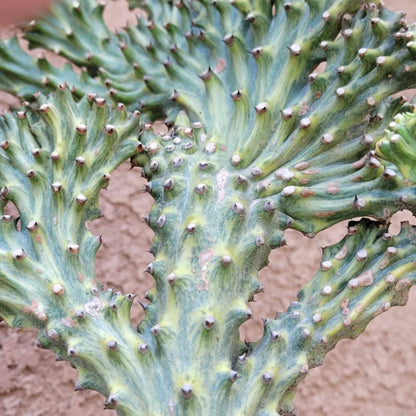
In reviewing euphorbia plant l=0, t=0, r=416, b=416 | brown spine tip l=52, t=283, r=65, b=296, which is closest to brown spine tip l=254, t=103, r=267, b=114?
euphorbia plant l=0, t=0, r=416, b=416

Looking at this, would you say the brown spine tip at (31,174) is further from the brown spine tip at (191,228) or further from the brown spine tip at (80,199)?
the brown spine tip at (191,228)

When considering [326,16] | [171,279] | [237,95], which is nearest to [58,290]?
[171,279]

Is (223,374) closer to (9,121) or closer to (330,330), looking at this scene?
(330,330)

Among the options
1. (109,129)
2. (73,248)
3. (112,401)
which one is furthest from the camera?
(109,129)

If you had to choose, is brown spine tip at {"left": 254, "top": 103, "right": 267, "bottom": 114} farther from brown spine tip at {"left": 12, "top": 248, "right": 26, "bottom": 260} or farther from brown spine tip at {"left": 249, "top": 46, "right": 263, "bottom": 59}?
brown spine tip at {"left": 12, "top": 248, "right": 26, "bottom": 260}

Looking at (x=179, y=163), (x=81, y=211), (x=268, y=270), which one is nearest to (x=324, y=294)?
(x=179, y=163)

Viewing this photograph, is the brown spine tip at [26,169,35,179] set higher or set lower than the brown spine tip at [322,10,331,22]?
lower

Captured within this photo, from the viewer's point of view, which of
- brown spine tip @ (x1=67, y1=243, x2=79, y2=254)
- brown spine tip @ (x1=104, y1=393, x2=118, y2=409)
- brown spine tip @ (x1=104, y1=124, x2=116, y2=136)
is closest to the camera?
brown spine tip @ (x1=104, y1=393, x2=118, y2=409)

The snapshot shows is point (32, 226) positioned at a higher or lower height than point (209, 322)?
higher

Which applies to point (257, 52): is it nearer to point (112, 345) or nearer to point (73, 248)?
point (73, 248)
